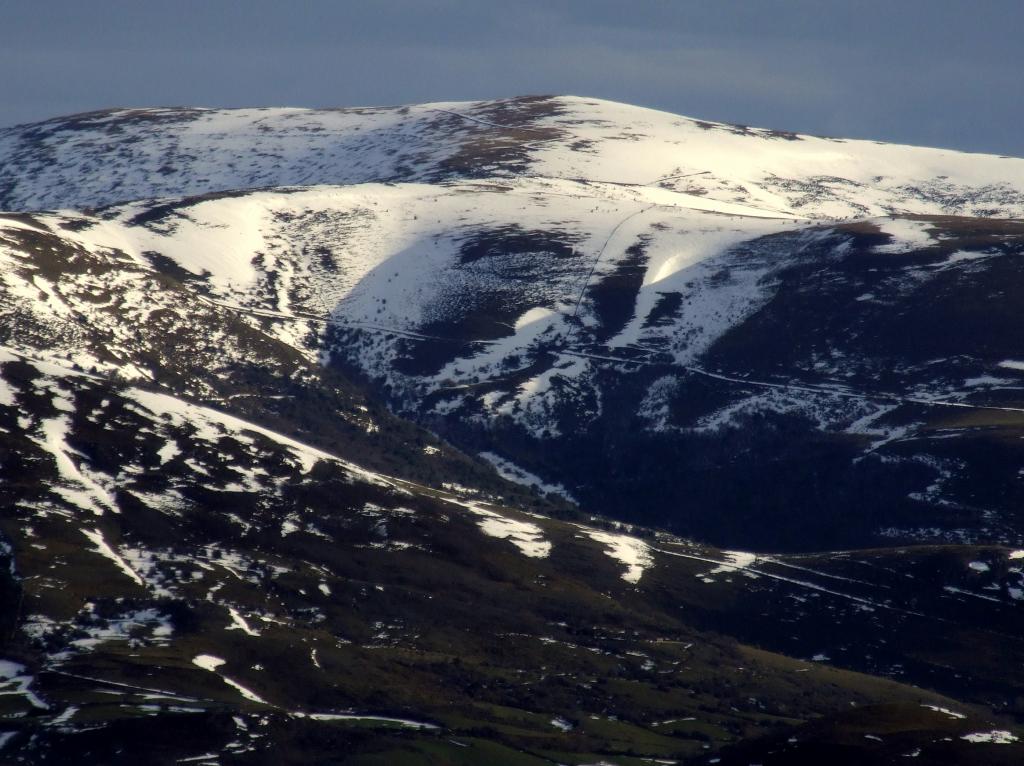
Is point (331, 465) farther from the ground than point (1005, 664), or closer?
farther from the ground

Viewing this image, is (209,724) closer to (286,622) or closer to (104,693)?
(104,693)

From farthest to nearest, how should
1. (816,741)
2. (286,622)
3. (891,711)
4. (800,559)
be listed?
1. (800,559)
2. (286,622)
3. (891,711)
4. (816,741)

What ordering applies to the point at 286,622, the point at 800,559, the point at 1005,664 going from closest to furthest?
the point at 286,622, the point at 1005,664, the point at 800,559

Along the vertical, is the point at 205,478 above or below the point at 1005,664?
above

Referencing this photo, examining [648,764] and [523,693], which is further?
[523,693]

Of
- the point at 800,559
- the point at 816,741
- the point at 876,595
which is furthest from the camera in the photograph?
the point at 800,559

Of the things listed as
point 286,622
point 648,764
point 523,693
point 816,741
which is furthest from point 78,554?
point 816,741

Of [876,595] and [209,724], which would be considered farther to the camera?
[876,595]

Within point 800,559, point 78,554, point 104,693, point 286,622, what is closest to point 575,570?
point 800,559

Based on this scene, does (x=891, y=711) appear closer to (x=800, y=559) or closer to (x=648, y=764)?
(x=648, y=764)
